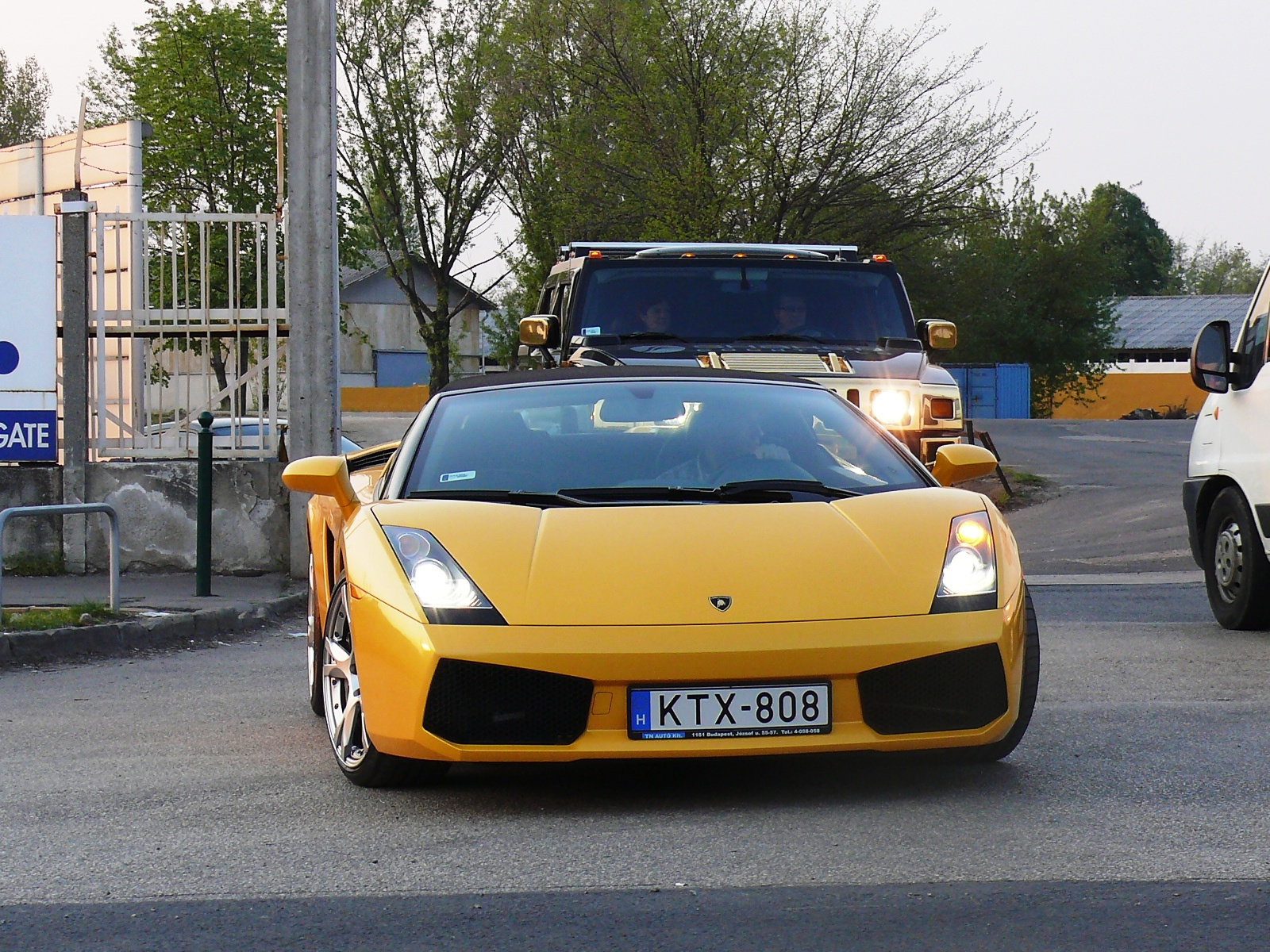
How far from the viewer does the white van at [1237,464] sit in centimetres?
877

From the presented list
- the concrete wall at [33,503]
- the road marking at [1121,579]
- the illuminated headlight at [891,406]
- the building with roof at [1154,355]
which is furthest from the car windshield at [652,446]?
the building with roof at [1154,355]

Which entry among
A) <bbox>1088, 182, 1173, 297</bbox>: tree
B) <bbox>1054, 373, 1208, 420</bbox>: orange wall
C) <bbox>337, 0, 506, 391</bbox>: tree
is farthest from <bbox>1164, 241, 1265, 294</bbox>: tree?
<bbox>337, 0, 506, 391</bbox>: tree

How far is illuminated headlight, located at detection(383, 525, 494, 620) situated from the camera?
4.83 metres

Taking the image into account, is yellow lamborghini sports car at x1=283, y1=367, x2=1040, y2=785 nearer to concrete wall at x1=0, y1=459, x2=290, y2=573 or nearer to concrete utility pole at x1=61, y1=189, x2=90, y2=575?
concrete wall at x1=0, y1=459, x2=290, y2=573

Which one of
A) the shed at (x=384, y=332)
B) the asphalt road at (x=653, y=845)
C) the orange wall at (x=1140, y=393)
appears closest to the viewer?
the asphalt road at (x=653, y=845)

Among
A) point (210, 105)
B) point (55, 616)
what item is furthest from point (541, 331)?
point (210, 105)

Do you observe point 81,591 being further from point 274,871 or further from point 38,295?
point 274,871

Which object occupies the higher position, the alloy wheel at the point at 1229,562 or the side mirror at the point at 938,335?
the side mirror at the point at 938,335

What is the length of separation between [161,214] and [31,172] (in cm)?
926

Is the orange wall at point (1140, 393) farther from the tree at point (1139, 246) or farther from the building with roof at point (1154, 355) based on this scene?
the tree at point (1139, 246)

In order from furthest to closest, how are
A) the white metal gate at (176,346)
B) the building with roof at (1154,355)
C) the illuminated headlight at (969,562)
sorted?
the building with roof at (1154,355), the white metal gate at (176,346), the illuminated headlight at (969,562)

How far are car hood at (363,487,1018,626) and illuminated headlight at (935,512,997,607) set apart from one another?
3 cm

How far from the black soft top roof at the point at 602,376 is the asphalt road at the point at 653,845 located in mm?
1446

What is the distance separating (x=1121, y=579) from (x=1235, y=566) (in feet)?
14.7
